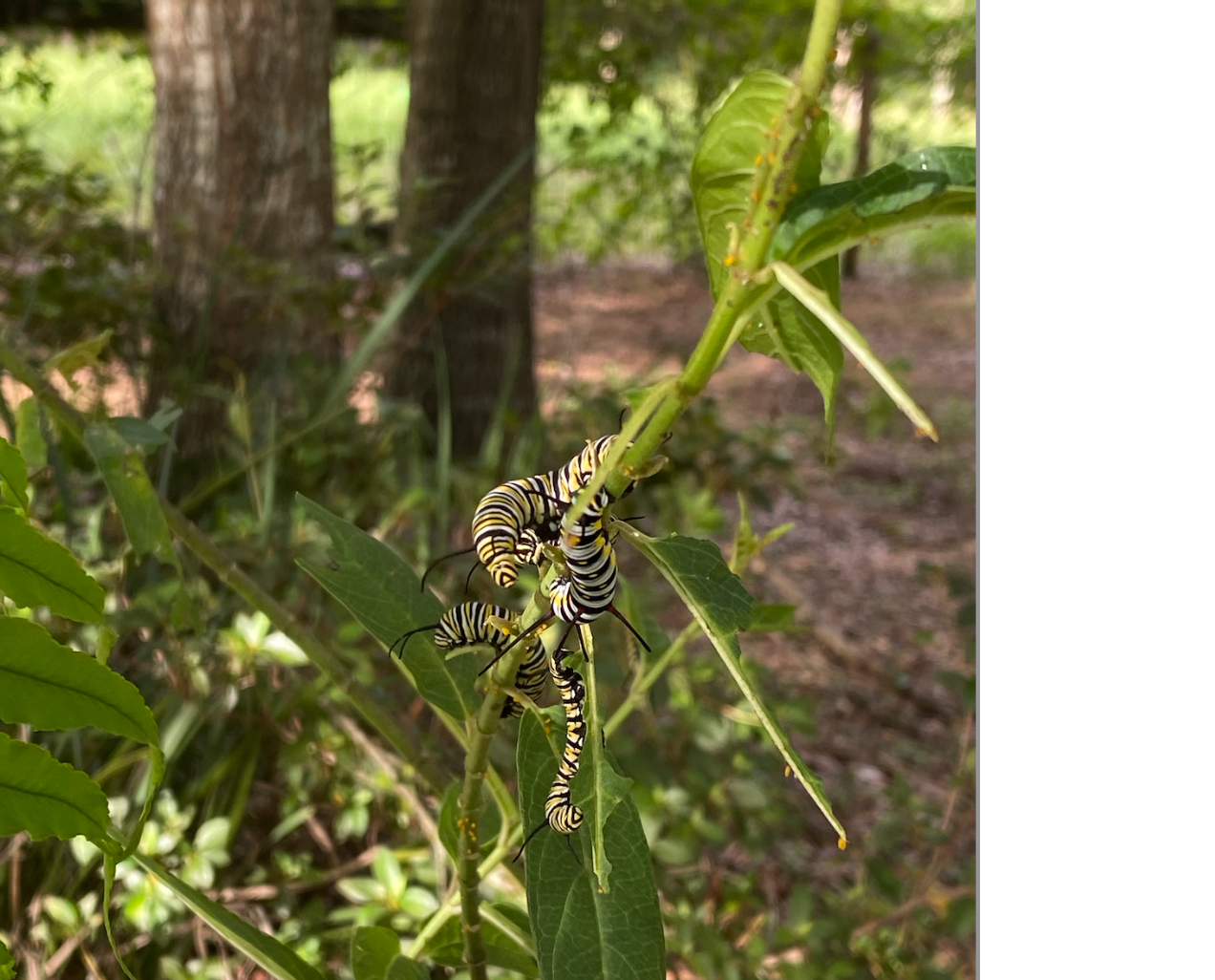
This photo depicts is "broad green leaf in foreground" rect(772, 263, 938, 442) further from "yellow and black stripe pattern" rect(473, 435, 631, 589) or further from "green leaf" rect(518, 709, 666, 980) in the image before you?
"green leaf" rect(518, 709, 666, 980)

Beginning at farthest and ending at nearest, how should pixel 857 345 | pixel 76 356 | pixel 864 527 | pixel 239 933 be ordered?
pixel 864 527, pixel 76 356, pixel 239 933, pixel 857 345

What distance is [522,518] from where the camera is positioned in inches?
16.9

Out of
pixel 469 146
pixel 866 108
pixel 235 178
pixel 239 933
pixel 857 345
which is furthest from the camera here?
pixel 866 108

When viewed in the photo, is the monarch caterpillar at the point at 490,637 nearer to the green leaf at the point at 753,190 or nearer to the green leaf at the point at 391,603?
the green leaf at the point at 391,603

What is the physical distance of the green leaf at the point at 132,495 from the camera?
65 centimetres

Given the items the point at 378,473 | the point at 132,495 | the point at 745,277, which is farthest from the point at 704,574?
the point at 378,473

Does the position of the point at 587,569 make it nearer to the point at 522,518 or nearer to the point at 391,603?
the point at 522,518

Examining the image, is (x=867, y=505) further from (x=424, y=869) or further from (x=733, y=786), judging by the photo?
(x=424, y=869)

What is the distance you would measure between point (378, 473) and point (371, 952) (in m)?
1.58

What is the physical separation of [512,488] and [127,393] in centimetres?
236

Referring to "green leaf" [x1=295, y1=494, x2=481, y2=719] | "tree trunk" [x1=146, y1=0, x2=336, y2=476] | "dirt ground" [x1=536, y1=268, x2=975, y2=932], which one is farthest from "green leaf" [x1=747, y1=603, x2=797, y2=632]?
"tree trunk" [x1=146, y1=0, x2=336, y2=476]

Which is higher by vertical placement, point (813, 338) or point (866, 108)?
point (866, 108)
